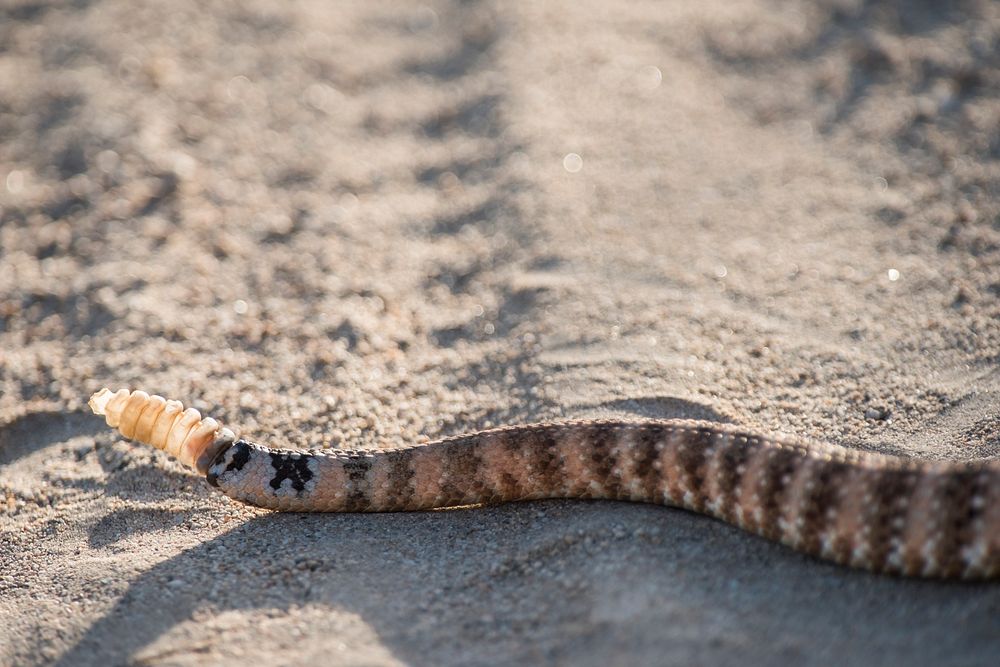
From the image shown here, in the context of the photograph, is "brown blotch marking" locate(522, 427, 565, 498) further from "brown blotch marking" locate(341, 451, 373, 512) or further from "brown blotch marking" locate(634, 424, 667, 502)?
"brown blotch marking" locate(341, 451, 373, 512)

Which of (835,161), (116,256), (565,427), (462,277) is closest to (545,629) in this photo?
(565,427)

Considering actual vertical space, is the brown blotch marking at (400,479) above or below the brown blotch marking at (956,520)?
below

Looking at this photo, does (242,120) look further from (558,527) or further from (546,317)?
(558,527)

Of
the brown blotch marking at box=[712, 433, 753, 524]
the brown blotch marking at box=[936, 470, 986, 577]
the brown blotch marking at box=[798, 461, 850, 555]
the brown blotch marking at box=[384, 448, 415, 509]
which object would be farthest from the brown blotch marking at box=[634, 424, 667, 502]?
the brown blotch marking at box=[936, 470, 986, 577]

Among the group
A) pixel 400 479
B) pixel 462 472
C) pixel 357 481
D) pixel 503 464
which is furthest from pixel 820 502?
pixel 357 481

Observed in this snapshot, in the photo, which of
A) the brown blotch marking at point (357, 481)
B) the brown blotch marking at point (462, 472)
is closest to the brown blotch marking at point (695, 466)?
the brown blotch marking at point (462, 472)

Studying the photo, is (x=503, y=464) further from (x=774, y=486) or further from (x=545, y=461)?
(x=774, y=486)

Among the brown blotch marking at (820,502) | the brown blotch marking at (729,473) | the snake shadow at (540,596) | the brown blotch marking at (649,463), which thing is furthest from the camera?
the brown blotch marking at (649,463)

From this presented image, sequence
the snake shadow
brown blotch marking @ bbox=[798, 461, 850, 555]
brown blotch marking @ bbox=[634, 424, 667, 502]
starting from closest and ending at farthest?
1. the snake shadow
2. brown blotch marking @ bbox=[798, 461, 850, 555]
3. brown blotch marking @ bbox=[634, 424, 667, 502]

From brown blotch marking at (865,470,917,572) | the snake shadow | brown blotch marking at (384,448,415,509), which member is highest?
brown blotch marking at (865,470,917,572)

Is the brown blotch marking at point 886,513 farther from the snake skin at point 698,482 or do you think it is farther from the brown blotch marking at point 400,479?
the brown blotch marking at point 400,479
